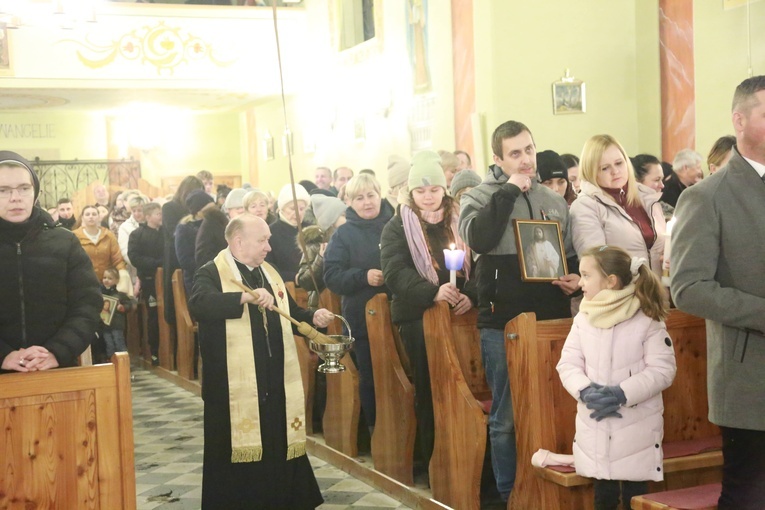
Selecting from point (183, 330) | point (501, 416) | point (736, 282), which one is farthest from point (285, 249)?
point (736, 282)

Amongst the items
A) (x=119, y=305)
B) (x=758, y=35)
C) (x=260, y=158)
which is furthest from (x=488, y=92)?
(x=260, y=158)

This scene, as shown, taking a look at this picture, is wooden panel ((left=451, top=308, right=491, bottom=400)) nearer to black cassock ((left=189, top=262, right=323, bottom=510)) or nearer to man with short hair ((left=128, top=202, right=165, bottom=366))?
black cassock ((left=189, top=262, right=323, bottom=510))

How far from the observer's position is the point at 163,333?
10.5 meters

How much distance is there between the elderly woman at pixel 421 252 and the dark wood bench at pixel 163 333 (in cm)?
520

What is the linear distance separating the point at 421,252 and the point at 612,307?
5.17ft

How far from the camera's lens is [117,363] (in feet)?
12.2

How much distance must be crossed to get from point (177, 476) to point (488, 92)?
5314 mm

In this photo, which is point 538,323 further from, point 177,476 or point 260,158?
point 260,158

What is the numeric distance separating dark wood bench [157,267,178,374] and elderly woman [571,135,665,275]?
6273mm

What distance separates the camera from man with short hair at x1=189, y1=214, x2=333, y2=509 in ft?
16.2

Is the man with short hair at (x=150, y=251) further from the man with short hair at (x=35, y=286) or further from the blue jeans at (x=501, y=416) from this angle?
the blue jeans at (x=501, y=416)

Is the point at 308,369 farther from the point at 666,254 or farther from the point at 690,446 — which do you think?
the point at 666,254

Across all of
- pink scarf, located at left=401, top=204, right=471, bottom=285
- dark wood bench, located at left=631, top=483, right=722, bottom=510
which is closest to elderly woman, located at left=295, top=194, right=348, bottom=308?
pink scarf, located at left=401, top=204, right=471, bottom=285

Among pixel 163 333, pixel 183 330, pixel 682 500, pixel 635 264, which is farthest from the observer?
pixel 163 333
